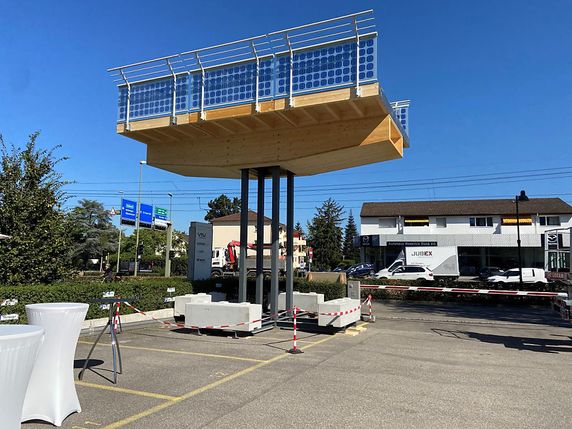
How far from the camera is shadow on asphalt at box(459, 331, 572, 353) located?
10.4 metres

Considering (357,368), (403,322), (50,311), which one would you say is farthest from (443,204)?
(50,311)

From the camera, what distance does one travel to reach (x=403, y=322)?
15.0m

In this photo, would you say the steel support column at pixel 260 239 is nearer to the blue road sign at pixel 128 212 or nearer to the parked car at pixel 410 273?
the parked car at pixel 410 273

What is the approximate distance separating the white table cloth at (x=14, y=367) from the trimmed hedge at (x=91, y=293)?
423 cm

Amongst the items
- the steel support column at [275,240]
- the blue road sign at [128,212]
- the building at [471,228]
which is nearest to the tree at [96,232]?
the blue road sign at [128,212]

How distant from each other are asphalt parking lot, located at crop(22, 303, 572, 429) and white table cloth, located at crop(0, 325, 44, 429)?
5.59ft

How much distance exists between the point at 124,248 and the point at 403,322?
67678 mm

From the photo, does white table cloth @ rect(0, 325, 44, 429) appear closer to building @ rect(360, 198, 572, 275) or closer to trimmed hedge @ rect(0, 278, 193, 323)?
trimmed hedge @ rect(0, 278, 193, 323)

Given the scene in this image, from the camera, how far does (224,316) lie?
11344mm

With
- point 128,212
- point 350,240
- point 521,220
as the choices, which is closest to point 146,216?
point 128,212

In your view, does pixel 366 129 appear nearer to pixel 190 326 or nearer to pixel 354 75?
pixel 354 75

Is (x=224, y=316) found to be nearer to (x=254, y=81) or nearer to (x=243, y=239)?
(x=243, y=239)

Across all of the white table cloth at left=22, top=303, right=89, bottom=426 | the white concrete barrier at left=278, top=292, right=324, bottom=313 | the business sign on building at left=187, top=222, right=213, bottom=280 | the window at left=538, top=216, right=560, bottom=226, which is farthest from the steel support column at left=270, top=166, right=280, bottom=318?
the window at left=538, top=216, right=560, bottom=226

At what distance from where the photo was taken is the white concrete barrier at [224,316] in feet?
36.4
